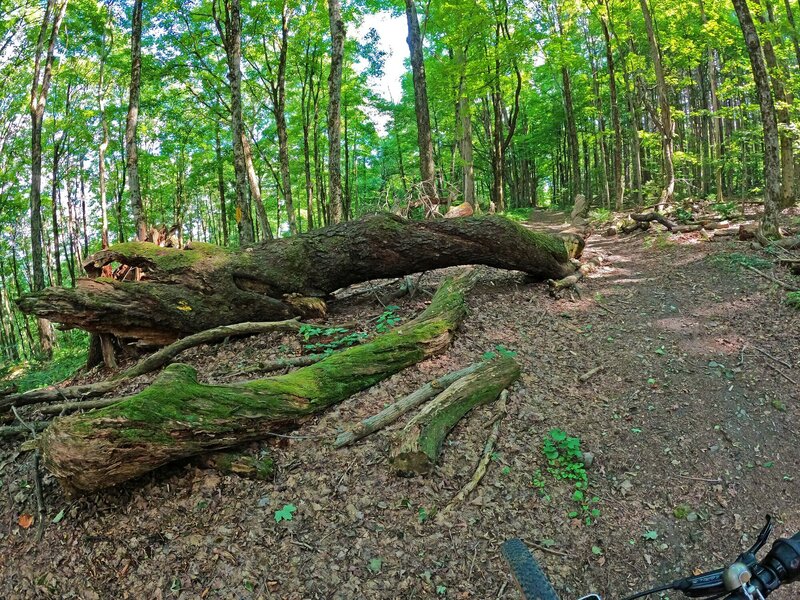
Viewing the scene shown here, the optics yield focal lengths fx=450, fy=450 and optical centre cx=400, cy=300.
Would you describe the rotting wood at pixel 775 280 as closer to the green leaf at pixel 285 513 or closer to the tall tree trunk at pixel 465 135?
the green leaf at pixel 285 513

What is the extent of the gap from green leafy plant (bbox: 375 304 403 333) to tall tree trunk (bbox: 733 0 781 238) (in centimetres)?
861

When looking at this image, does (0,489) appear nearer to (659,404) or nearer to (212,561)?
(212,561)

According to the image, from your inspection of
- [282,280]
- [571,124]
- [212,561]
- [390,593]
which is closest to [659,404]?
[390,593]

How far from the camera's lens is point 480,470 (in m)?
3.99

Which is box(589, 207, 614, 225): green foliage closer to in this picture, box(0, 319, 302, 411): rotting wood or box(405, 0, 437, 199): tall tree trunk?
box(405, 0, 437, 199): tall tree trunk

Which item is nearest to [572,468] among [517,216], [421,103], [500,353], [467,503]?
[467,503]

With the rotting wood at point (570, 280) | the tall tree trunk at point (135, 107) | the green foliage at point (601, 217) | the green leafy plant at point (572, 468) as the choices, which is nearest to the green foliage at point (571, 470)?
the green leafy plant at point (572, 468)

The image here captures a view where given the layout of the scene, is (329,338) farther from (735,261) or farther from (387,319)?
(735,261)

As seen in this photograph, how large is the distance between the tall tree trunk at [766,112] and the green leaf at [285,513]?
11.2 meters

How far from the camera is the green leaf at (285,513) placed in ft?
11.7

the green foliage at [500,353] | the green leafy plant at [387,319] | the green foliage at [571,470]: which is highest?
the green leafy plant at [387,319]

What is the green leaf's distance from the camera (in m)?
3.57

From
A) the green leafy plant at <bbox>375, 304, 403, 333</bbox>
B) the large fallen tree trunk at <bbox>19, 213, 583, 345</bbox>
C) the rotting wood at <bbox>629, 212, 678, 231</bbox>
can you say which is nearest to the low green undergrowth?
the large fallen tree trunk at <bbox>19, 213, 583, 345</bbox>

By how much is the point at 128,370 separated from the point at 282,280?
2320mm
